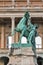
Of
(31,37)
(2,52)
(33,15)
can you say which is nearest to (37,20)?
(33,15)

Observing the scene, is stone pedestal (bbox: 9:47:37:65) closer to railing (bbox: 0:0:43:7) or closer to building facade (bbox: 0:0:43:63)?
building facade (bbox: 0:0:43:63)

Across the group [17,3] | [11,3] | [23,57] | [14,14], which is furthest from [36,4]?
[23,57]

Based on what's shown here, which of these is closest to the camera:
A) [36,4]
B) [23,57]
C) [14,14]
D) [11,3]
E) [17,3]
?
[23,57]

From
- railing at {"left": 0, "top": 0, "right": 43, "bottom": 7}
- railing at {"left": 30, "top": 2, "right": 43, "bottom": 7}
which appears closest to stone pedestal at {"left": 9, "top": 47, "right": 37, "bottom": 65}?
railing at {"left": 0, "top": 0, "right": 43, "bottom": 7}

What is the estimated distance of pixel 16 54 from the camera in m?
22.4

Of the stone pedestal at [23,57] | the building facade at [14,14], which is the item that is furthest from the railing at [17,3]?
the stone pedestal at [23,57]

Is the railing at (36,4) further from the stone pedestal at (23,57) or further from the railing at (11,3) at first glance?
the stone pedestal at (23,57)

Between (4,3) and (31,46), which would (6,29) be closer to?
(4,3)

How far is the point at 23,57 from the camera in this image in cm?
2238

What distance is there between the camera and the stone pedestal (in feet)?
73.4

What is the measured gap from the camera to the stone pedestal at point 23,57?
22.4m

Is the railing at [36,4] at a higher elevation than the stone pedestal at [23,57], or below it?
higher

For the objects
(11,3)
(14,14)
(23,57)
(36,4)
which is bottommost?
(23,57)

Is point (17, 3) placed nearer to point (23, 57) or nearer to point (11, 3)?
point (11, 3)
